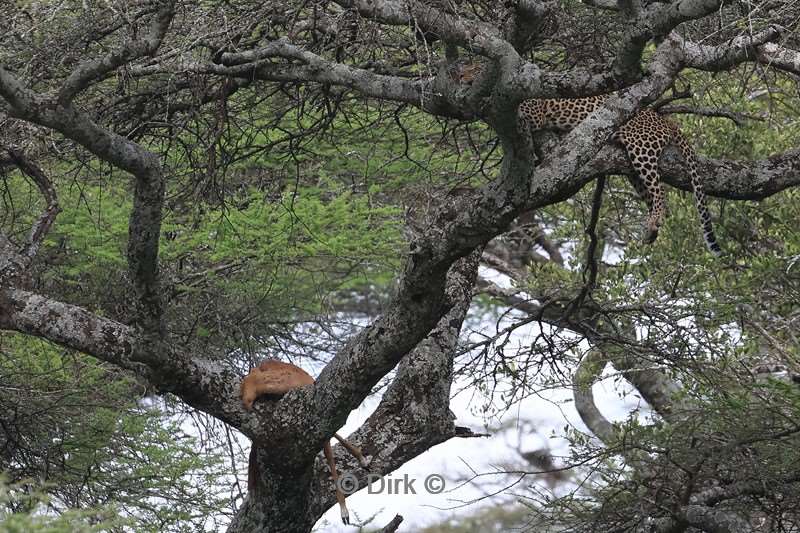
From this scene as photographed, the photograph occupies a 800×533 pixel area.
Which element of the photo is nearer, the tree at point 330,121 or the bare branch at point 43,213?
the tree at point 330,121

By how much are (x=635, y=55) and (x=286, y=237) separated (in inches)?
221

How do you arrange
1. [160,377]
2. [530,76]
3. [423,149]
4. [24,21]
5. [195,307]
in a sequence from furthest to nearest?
[423,149] → [195,307] → [24,21] → [160,377] → [530,76]

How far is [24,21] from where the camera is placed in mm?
7320

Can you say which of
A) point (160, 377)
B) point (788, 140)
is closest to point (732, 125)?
point (788, 140)

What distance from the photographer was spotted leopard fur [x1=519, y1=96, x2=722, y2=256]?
7.18 meters

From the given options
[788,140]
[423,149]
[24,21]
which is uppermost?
[423,149]

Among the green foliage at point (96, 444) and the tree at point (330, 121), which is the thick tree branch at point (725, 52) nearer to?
the tree at point (330, 121)

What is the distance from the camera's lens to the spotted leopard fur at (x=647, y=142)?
7.18 m

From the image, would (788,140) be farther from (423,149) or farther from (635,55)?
(635,55)

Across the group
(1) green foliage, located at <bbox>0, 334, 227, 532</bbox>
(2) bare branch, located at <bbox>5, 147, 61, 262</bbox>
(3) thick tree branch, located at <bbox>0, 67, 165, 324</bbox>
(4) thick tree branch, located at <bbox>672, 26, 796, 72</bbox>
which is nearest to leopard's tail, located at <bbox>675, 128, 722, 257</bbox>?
(4) thick tree branch, located at <bbox>672, 26, 796, 72</bbox>

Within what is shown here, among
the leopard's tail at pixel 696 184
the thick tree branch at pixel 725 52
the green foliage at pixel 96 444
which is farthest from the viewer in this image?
the green foliage at pixel 96 444

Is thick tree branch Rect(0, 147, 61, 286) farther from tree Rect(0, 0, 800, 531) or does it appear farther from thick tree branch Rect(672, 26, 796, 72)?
thick tree branch Rect(672, 26, 796, 72)

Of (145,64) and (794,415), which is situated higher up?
(145,64)

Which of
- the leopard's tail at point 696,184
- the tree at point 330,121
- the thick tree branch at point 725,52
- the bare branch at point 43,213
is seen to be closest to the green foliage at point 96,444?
the bare branch at point 43,213
